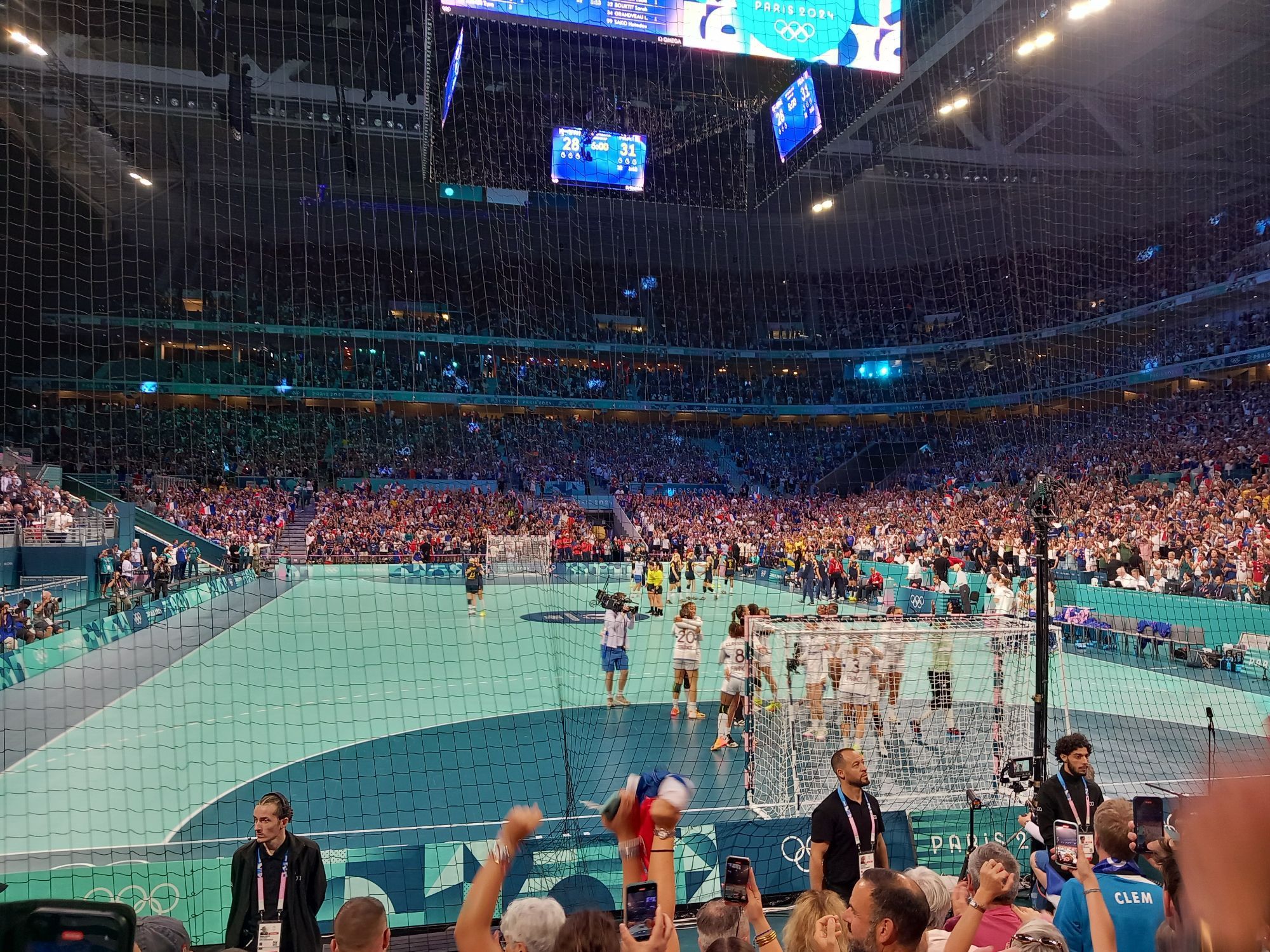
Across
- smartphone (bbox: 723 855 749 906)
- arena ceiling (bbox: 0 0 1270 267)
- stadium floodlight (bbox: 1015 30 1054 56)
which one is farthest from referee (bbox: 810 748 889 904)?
stadium floodlight (bbox: 1015 30 1054 56)

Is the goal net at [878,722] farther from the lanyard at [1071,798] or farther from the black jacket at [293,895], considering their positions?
the black jacket at [293,895]

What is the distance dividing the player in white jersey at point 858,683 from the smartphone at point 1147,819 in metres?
4.72

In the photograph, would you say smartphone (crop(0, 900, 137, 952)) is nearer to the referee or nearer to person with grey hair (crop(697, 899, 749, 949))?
person with grey hair (crop(697, 899, 749, 949))

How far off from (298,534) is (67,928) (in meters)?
33.8

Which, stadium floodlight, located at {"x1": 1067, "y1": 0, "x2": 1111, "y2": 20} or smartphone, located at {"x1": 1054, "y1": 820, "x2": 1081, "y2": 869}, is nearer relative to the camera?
smartphone, located at {"x1": 1054, "y1": 820, "x2": 1081, "y2": 869}

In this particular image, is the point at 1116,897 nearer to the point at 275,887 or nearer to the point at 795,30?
the point at 275,887

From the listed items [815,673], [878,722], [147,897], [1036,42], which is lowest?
[878,722]

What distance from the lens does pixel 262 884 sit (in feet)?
12.5

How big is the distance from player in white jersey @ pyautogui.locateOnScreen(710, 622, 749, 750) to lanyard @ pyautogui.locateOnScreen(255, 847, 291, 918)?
6.00 metres

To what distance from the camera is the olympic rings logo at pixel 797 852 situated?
606 centimetres

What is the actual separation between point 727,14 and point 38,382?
34.1m

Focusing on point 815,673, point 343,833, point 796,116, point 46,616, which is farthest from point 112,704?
point 796,116

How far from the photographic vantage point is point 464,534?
32.6 metres

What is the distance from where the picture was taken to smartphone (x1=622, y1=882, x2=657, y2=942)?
2166 mm
